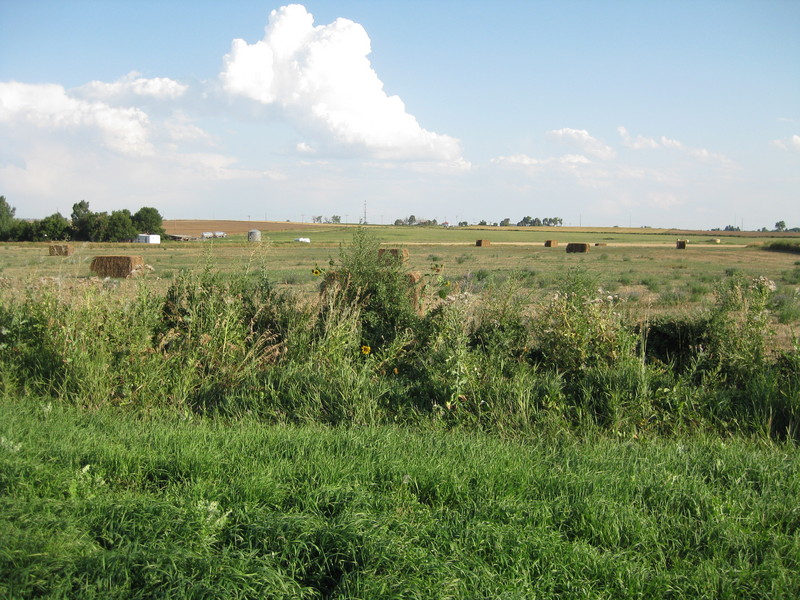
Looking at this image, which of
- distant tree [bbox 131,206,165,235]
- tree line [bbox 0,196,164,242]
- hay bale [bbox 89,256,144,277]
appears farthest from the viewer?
distant tree [bbox 131,206,165,235]

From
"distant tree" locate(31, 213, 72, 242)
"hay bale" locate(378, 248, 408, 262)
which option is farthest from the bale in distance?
"distant tree" locate(31, 213, 72, 242)

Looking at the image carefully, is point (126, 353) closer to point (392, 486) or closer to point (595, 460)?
point (392, 486)

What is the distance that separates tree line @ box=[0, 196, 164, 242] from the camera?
80.7m

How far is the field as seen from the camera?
2947 mm

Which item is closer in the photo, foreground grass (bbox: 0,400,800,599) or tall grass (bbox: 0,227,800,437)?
foreground grass (bbox: 0,400,800,599)

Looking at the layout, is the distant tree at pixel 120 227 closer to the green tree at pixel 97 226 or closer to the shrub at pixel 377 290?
the green tree at pixel 97 226

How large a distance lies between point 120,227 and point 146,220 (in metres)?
5.79

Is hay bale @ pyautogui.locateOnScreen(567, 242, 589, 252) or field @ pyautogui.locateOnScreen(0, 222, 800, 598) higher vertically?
hay bale @ pyautogui.locateOnScreen(567, 242, 589, 252)

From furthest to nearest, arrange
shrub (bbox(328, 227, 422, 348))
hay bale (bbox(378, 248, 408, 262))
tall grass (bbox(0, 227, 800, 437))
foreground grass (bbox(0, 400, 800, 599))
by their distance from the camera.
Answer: hay bale (bbox(378, 248, 408, 262)) < shrub (bbox(328, 227, 422, 348)) < tall grass (bbox(0, 227, 800, 437)) < foreground grass (bbox(0, 400, 800, 599))

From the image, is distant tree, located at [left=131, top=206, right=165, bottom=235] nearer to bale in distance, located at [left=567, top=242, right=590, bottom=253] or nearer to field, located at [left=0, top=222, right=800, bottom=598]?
bale in distance, located at [left=567, top=242, right=590, bottom=253]

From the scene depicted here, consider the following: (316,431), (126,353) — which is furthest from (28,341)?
(316,431)

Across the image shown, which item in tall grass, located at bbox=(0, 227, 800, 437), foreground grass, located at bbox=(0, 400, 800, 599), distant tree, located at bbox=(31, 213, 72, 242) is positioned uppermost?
distant tree, located at bbox=(31, 213, 72, 242)

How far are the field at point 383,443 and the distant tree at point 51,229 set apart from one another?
83500mm

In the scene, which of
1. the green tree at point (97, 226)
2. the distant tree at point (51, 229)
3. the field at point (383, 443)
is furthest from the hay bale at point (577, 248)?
the green tree at point (97, 226)
